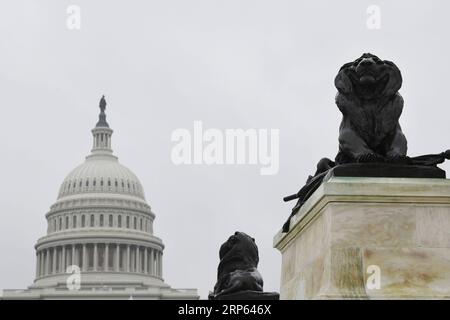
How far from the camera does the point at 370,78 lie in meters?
9.90

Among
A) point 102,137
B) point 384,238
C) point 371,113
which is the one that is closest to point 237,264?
point 371,113

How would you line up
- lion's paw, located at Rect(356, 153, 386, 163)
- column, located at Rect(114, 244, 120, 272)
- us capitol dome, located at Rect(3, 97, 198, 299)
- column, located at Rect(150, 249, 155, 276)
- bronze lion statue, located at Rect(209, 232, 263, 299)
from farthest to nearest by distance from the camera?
column, located at Rect(150, 249, 155, 276)
column, located at Rect(114, 244, 120, 272)
us capitol dome, located at Rect(3, 97, 198, 299)
bronze lion statue, located at Rect(209, 232, 263, 299)
lion's paw, located at Rect(356, 153, 386, 163)

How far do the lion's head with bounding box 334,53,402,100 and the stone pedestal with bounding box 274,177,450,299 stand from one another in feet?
3.48

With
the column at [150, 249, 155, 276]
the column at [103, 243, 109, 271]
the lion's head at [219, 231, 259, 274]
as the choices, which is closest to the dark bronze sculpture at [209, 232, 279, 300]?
the lion's head at [219, 231, 259, 274]

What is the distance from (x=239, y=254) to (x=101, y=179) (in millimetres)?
154187

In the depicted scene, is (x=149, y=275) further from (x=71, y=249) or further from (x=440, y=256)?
(x=440, y=256)

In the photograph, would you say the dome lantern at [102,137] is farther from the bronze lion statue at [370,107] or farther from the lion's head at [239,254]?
the bronze lion statue at [370,107]

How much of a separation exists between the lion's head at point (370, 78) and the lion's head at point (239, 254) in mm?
4745

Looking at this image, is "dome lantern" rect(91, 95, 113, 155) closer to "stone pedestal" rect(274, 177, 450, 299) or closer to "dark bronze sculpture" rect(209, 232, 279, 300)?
"dark bronze sculpture" rect(209, 232, 279, 300)

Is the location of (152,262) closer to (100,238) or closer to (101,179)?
(100,238)

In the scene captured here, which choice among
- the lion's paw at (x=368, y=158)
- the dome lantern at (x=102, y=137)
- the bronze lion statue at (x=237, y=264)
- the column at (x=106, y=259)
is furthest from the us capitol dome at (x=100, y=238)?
the lion's paw at (x=368, y=158)

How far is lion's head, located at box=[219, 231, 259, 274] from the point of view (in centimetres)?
1444

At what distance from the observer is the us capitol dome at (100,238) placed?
158 m

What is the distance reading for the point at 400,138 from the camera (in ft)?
32.5
